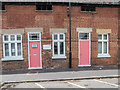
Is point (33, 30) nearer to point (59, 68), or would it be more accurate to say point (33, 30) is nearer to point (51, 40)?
point (51, 40)

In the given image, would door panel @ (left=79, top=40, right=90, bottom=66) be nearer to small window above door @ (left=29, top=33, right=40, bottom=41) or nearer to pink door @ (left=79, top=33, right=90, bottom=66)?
pink door @ (left=79, top=33, right=90, bottom=66)

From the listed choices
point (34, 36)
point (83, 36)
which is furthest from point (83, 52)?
point (34, 36)

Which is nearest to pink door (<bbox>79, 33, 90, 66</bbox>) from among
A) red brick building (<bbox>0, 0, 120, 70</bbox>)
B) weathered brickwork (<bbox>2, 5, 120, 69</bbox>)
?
red brick building (<bbox>0, 0, 120, 70</bbox>)

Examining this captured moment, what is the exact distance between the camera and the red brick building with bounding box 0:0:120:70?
381 inches

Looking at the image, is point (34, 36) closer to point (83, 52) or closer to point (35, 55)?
point (35, 55)

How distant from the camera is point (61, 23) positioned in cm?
1006

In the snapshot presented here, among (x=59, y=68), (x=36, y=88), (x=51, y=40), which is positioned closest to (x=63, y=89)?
(x=36, y=88)

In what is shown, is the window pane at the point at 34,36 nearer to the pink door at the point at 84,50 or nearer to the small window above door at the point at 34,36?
the small window above door at the point at 34,36

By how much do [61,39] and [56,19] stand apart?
178cm

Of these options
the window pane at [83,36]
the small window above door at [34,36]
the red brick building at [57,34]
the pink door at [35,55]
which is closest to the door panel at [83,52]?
the red brick building at [57,34]

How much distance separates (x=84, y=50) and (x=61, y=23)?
123 inches

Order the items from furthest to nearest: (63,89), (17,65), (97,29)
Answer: (97,29) → (17,65) → (63,89)

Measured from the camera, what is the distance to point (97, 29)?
34.1ft

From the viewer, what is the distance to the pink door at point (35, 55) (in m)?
9.85
